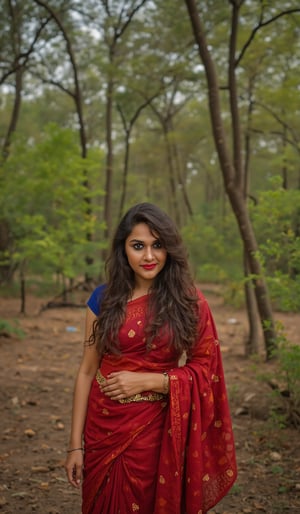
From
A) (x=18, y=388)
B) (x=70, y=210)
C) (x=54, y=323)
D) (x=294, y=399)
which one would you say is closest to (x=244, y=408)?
(x=294, y=399)

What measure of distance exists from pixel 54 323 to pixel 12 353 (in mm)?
2593

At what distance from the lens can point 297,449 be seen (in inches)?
151

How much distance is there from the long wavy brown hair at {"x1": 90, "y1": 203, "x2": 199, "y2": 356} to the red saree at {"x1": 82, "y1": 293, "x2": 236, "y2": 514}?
0.05m

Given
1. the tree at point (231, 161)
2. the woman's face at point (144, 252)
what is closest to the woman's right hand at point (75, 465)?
the woman's face at point (144, 252)

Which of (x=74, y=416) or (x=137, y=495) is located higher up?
(x=74, y=416)

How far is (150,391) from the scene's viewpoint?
1.99 metres

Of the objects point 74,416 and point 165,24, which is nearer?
point 74,416

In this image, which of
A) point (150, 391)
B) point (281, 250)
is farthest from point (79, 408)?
point (281, 250)

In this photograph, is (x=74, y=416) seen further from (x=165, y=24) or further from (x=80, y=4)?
(x=165, y=24)

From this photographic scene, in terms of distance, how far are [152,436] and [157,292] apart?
1.90 ft

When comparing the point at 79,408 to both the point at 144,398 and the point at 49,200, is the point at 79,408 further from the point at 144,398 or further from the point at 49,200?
the point at 49,200

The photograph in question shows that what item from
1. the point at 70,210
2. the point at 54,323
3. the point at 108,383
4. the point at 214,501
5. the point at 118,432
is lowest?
the point at 54,323

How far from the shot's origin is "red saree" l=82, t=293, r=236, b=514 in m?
1.91

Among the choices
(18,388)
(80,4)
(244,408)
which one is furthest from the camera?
(80,4)
